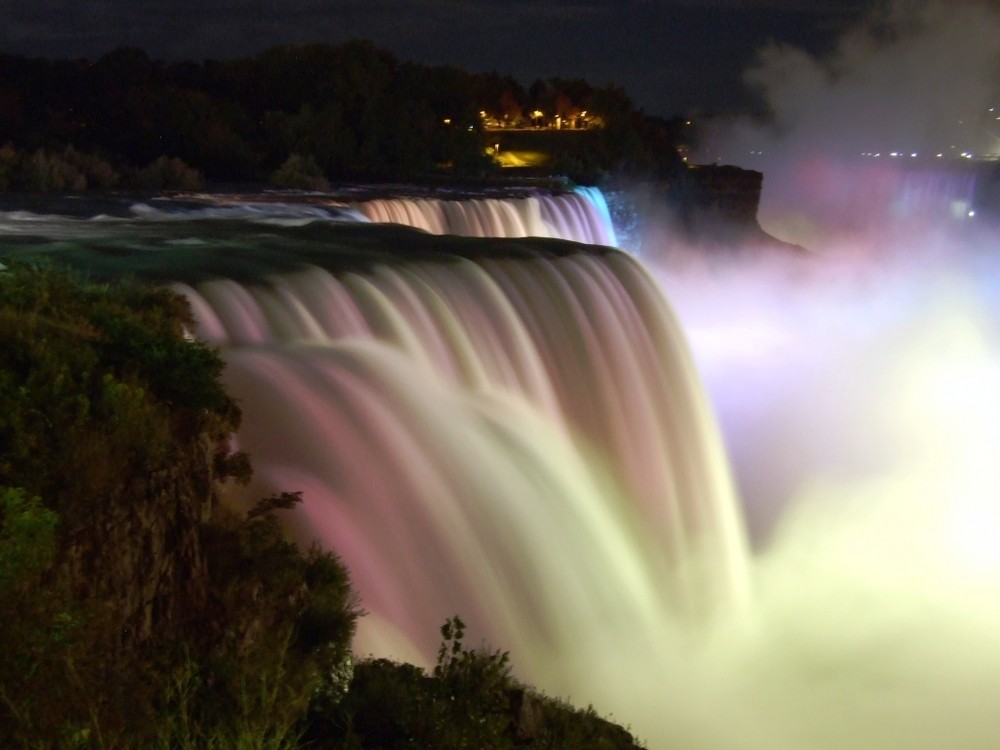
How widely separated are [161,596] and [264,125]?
99.2ft

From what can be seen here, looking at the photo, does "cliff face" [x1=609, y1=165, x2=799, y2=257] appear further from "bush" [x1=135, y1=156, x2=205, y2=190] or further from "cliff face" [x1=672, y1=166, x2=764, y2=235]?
"bush" [x1=135, y1=156, x2=205, y2=190]

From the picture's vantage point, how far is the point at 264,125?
33.5m

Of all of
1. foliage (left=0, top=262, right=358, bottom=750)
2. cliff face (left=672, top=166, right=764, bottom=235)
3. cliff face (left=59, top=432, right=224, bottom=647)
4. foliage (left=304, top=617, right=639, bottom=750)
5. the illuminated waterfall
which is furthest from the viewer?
cliff face (left=672, top=166, right=764, bottom=235)

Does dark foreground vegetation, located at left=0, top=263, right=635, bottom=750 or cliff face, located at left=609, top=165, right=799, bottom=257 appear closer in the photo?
dark foreground vegetation, located at left=0, top=263, right=635, bottom=750

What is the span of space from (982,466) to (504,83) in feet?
148

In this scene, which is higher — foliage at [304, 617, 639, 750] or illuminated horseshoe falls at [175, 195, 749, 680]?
illuminated horseshoe falls at [175, 195, 749, 680]

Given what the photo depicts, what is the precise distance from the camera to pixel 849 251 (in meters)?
50.1

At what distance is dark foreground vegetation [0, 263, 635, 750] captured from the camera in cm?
421

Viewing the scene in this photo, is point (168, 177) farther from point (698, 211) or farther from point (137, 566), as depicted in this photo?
point (137, 566)

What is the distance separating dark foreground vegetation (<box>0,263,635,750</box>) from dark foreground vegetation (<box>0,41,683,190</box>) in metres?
16.3

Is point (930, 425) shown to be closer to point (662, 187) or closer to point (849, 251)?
point (662, 187)

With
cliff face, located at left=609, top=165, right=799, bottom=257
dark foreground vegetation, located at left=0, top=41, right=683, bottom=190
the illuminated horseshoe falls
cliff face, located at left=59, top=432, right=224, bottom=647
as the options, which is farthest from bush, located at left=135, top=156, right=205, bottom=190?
cliff face, located at left=59, top=432, right=224, bottom=647

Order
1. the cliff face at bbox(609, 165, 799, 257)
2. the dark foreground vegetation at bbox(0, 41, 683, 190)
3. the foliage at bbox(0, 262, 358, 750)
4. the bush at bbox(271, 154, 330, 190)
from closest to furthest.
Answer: the foliage at bbox(0, 262, 358, 750) < the bush at bbox(271, 154, 330, 190) < the dark foreground vegetation at bbox(0, 41, 683, 190) < the cliff face at bbox(609, 165, 799, 257)

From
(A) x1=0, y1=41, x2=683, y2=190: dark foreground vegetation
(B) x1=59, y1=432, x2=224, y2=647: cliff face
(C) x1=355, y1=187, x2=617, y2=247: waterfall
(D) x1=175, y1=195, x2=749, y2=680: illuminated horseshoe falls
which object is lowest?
(B) x1=59, y1=432, x2=224, y2=647: cliff face
